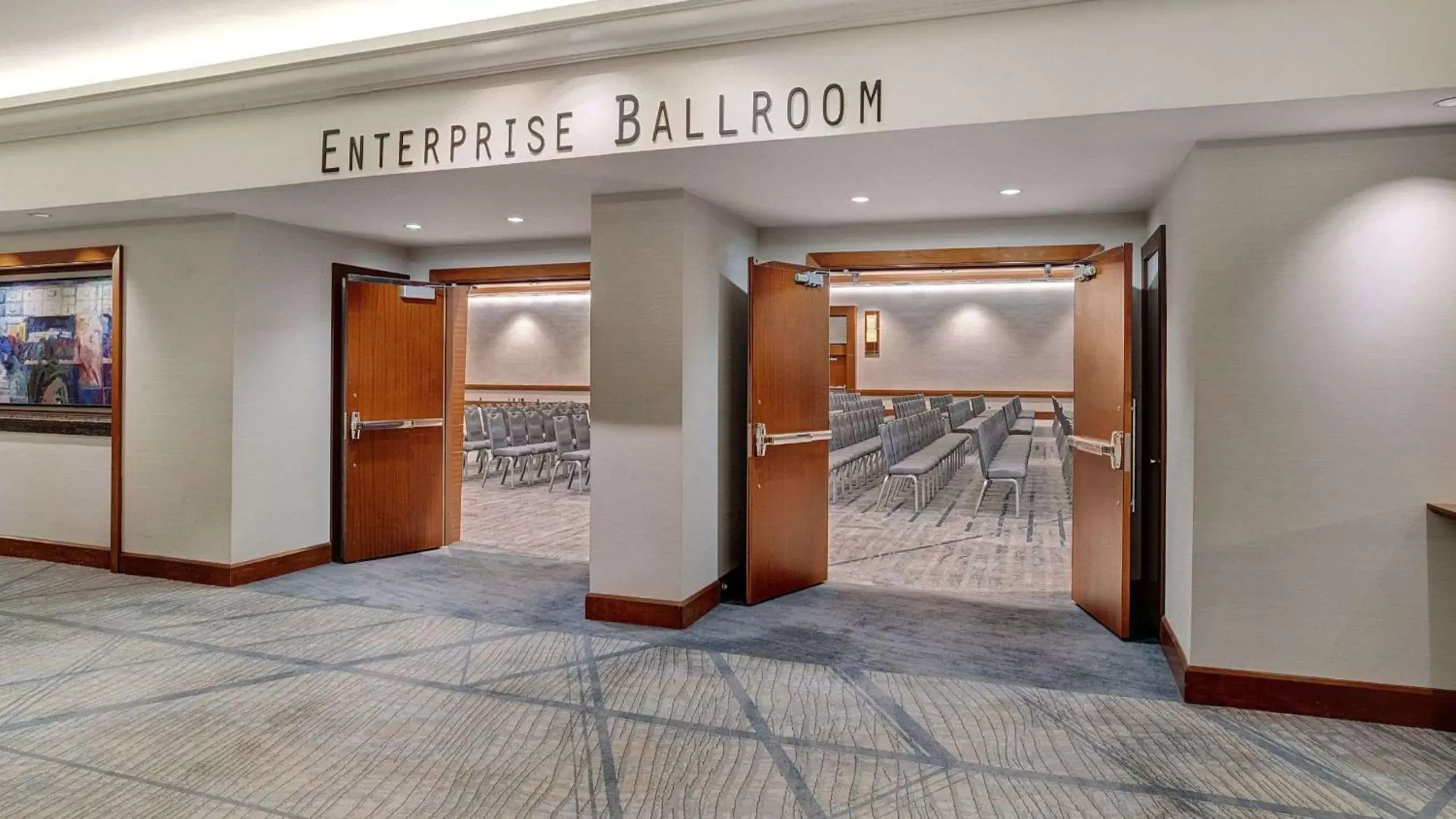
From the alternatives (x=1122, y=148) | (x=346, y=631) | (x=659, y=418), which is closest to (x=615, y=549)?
(x=659, y=418)

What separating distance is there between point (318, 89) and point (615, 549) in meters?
2.94

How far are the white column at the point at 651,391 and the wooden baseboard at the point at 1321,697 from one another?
259cm

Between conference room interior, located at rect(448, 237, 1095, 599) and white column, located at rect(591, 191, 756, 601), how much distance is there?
0.93 metres

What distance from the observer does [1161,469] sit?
4.44 meters

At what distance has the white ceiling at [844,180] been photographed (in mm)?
3334

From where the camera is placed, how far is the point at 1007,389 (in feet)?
56.2

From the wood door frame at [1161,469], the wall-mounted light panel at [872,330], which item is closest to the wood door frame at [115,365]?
the wood door frame at [1161,469]

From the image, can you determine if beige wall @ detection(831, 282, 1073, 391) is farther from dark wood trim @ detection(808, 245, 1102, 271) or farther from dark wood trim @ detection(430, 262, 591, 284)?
dark wood trim @ detection(808, 245, 1102, 271)

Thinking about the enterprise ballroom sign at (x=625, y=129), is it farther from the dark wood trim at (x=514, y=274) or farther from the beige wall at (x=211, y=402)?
Result: the dark wood trim at (x=514, y=274)

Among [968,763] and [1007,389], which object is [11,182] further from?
[1007,389]

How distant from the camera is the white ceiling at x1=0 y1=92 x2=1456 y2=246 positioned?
3.33 m

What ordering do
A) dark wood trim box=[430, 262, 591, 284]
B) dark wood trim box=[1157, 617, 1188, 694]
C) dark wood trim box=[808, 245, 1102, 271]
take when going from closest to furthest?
1. dark wood trim box=[1157, 617, 1188, 694]
2. dark wood trim box=[808, 245, 1102, 271]
3. dark wood trim box=[430, 262, 591, 284]

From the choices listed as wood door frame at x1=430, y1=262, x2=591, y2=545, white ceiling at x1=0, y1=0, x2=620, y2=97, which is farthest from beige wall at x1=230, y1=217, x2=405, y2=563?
white ceiling at x1=0, y1=0, x2=620, y2=97

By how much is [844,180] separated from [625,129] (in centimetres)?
120
